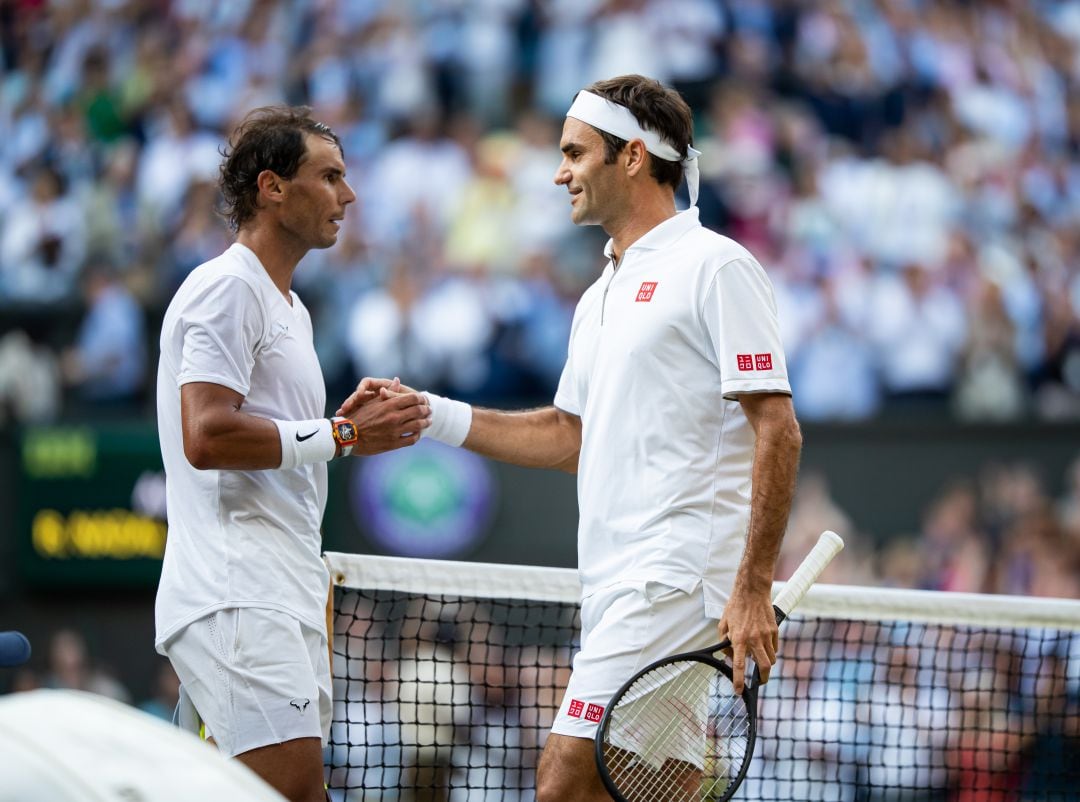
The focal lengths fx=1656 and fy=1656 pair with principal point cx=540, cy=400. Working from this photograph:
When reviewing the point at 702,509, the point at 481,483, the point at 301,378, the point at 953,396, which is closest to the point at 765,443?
the point at 702,509

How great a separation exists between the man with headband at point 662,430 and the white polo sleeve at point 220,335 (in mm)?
947

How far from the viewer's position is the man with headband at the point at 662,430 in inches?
162

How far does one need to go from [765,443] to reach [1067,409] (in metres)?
7.47

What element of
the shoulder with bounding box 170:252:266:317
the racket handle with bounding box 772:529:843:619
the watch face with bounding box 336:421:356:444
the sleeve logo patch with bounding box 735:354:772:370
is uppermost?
the shoulder with bounding box 170:252:266:317

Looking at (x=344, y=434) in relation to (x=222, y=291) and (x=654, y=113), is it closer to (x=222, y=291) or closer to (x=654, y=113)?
(x=222, y=291)

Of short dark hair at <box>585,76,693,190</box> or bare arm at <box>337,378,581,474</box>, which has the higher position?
short dark hair at <box>585,76,693,190</box>

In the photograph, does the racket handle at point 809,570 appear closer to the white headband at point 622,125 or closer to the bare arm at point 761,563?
the bare arm at point 761,563

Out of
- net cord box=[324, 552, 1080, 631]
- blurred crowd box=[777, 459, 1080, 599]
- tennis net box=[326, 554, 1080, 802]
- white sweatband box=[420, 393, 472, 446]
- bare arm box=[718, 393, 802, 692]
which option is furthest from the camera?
blurred crowd box=[777, 459, 1080, 599]

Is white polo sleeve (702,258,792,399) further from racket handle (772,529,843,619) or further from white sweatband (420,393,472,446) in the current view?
white sweatband (420,393,472,446)

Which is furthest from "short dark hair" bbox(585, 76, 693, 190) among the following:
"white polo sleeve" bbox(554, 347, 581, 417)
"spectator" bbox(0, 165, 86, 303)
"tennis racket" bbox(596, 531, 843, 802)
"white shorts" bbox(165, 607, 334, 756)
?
"spectator" bbox(0, 165, 86, 303)

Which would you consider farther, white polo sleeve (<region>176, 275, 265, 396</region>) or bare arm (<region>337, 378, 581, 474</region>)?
bare arm (<region>337, 378, 581, 474</region>)

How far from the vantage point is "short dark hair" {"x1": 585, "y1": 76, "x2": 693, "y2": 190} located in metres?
4.54

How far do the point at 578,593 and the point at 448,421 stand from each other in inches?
31.3

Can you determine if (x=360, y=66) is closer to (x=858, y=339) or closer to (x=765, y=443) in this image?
(x=858, y=339)
